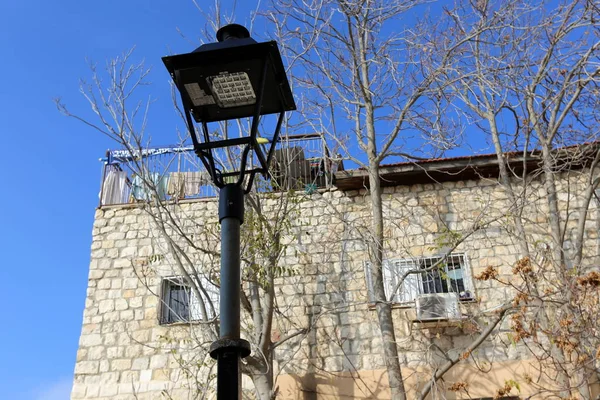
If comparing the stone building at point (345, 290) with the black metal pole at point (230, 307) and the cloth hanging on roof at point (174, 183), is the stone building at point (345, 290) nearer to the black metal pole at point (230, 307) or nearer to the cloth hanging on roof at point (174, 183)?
the cloth hanging on roof at point (174, 183)

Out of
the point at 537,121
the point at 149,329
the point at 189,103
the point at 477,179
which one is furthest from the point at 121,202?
the point at 189,103

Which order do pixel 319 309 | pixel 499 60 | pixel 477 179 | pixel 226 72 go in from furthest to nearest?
1. pixel 477 179
2. pixel 319 309
3. pixel 499 60
4. pixel 226 72

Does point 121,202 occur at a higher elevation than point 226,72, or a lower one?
higher

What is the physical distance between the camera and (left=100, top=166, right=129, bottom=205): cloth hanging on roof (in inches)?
463

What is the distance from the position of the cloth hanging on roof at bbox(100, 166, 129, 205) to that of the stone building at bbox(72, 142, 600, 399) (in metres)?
0.25

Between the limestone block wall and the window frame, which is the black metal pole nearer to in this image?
the limestone block wall

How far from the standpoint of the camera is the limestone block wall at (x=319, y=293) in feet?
31.7

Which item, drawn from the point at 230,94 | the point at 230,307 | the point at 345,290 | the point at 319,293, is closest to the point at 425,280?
the point at 345,290

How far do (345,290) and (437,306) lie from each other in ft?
4.94

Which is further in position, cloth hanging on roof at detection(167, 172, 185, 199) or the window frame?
cloth hanging on roof at detection(167, 172, 185, 199)

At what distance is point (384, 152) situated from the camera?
10016mm

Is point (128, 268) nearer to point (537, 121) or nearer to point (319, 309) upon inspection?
point (319, 309)

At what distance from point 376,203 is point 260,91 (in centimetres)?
621

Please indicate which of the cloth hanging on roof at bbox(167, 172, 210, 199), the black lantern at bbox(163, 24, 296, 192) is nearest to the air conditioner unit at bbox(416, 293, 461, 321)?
the cloth hanging on roof at bbox(167, 172, 210, 199)
